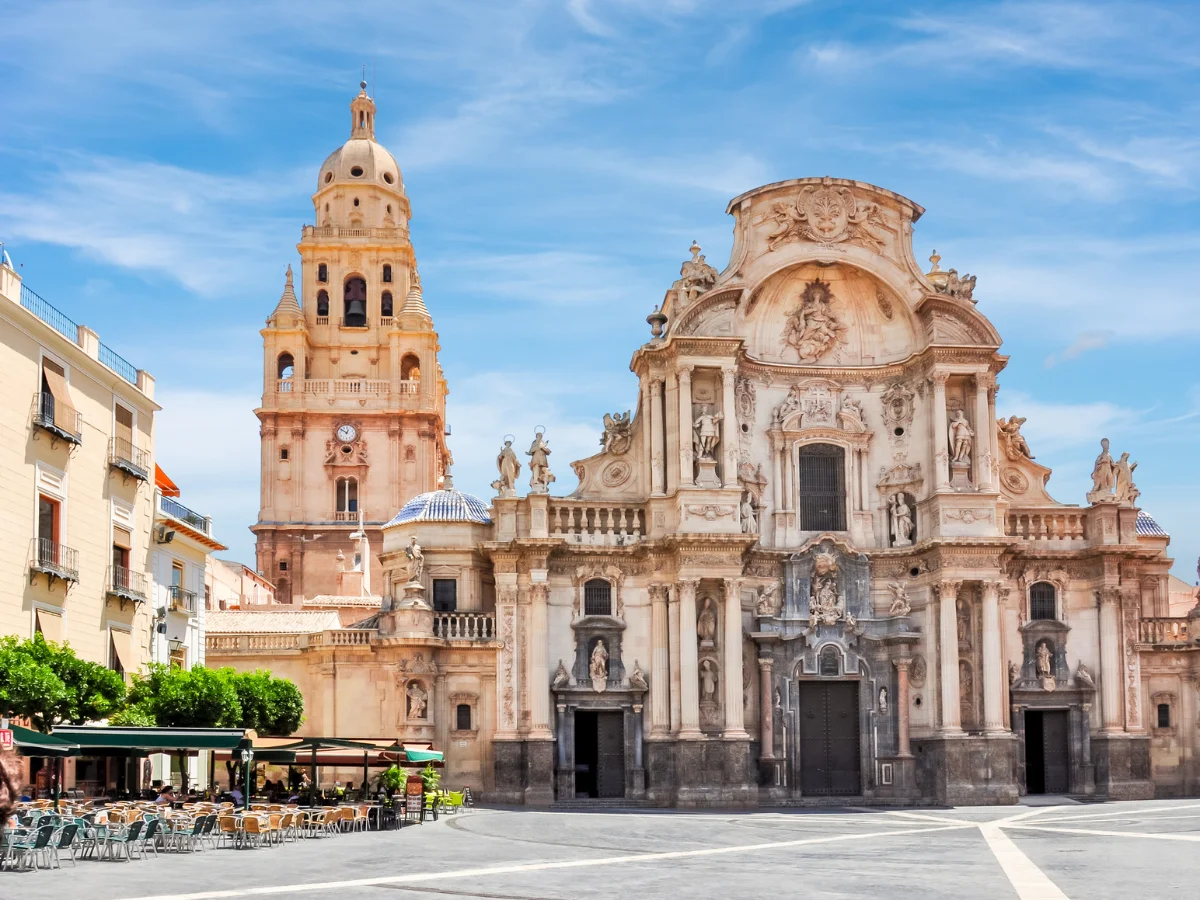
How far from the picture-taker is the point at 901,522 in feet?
175

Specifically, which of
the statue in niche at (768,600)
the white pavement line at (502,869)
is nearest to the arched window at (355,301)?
the statue in niche at (768,600)

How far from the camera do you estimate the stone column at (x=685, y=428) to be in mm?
51156

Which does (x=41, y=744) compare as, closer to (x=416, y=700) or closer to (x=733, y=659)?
(x=416, y=700)

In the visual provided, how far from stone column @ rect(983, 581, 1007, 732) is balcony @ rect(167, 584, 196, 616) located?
2697 centimetres

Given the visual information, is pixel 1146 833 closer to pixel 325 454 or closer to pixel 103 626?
pixel 103 626

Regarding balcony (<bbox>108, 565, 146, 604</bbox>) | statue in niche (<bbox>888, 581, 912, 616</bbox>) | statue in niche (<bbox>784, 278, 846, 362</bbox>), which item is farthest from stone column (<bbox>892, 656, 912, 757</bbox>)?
balcony (<bbox>108, 565, 146, 604</bbox>)

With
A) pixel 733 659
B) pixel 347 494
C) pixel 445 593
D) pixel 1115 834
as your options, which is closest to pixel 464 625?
pixel 445 593

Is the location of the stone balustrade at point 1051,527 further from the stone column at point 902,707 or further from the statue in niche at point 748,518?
the statue in niche at point 748,518

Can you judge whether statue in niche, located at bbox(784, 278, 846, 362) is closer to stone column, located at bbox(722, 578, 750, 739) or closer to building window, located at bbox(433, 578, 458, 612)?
stone column, located at bbox(722, 578, 750, 739)

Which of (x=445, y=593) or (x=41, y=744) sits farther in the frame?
(x=445, y=593)

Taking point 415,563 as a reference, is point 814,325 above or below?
above

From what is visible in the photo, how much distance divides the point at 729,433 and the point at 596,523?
5617 millimetres

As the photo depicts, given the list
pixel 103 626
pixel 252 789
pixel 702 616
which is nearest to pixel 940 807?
pixel 702 616

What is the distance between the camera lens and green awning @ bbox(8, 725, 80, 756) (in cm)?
2839
